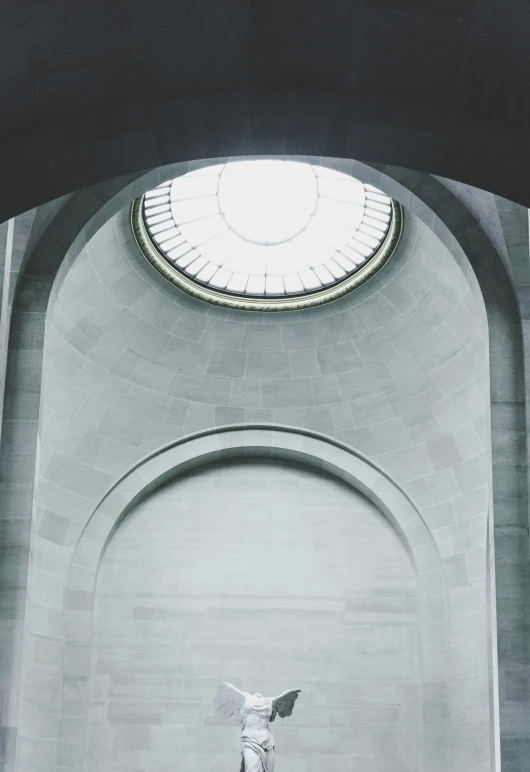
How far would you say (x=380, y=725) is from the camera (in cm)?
2127

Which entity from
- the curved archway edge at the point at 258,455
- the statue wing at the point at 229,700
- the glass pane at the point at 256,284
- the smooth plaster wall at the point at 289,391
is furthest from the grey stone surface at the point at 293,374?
the statue wing at the point at 229,700

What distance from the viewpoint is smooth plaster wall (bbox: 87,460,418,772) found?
2117 cm

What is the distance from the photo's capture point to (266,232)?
75.6 feet

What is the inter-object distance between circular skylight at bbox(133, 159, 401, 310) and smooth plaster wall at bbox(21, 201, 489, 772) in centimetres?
42

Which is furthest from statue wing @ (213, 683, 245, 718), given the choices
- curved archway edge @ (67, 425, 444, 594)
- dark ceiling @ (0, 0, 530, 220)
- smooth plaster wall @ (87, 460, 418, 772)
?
dark ceiling @ (0, 0, 530, 220)

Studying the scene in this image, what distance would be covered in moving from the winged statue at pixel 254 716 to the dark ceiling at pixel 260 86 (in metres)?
11.0

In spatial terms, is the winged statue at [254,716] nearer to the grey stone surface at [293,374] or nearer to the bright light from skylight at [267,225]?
the grey stone surface at [293,374]

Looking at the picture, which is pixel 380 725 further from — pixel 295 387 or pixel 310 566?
pixel 295 387

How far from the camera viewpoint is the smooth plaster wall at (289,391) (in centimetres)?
2088

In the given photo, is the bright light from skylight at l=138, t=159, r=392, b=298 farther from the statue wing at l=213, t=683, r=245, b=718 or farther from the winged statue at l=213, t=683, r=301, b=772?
the winged statue at l=213, t=683, r=301, b=772

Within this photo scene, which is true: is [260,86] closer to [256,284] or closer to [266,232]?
[266,232]

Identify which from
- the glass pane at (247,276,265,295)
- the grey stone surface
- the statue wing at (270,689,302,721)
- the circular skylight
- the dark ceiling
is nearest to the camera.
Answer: the dark ceiling

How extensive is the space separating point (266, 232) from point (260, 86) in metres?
14.6

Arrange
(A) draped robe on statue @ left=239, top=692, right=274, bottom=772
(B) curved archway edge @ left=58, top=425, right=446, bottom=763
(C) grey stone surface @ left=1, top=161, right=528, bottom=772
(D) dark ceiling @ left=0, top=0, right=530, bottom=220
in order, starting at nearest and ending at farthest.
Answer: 1. (D) dark ceiling @ left=0, top=0, right=530, bottom=220
2. (A) draped robe on statue @ left=239, top=692, right=274, bottom=772
3. (C) grey stone surface @ left=1, top=161, right=528, bottom=772
4. (B) curved archway edge @ left=58, top=425, right=446, bottom=763
